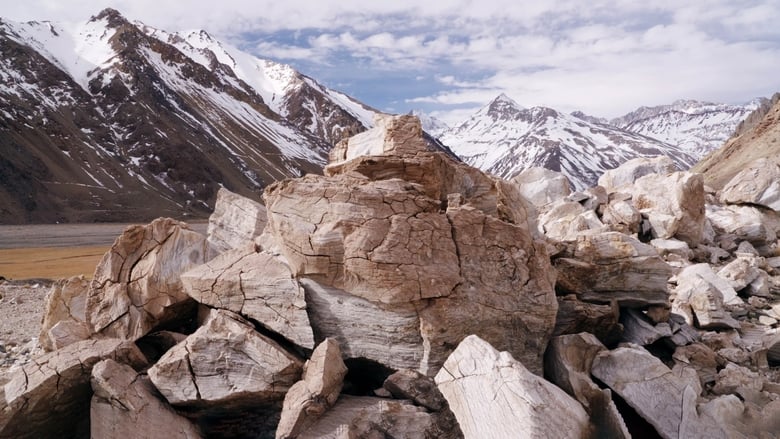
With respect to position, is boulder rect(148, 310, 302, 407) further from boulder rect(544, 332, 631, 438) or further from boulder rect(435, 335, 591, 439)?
boulder rect(544, 332, 631, 438)

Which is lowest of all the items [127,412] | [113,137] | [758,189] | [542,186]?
[113,137]

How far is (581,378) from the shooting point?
7.37 metres

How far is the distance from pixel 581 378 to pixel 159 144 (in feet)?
470

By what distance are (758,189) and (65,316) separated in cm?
2435

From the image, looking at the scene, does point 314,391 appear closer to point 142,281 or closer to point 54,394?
point 54,394

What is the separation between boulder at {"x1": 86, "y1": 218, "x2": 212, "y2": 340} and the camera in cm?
874

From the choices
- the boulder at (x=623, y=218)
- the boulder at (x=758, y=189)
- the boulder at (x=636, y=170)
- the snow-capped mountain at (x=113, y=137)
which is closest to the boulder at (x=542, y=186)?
the boulder at (x=636, y=170)

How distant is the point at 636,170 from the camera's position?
28.4 meters

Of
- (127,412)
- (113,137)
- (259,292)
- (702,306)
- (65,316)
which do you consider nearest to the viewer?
(127,412)

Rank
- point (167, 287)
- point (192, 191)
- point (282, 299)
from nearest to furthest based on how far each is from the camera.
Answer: point (282, 299) < point (167, 287) < point (192, 191)

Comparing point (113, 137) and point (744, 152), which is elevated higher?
point (744, 152)

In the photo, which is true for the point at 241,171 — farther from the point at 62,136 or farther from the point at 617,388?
the point at 617,388

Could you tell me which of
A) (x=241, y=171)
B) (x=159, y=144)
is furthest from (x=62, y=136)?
(x=241, y=171)

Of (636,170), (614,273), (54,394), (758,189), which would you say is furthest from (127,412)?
(636,170)
